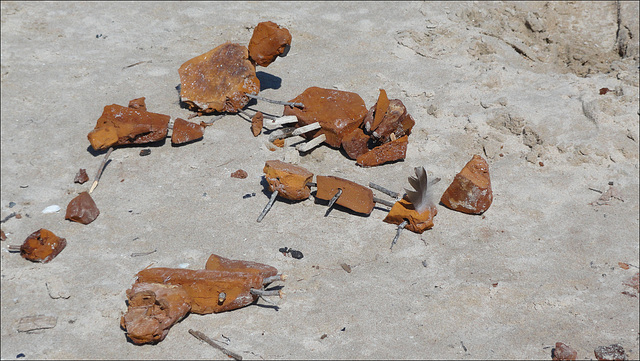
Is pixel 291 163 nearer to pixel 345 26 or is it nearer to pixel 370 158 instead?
pixel 370 158

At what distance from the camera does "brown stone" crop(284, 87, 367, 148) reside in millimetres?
6105

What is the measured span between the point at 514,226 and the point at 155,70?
5.26m

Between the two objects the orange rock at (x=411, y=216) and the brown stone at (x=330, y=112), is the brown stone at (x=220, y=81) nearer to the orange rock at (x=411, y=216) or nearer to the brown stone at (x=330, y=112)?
the brown stone at (x=330, y=112)

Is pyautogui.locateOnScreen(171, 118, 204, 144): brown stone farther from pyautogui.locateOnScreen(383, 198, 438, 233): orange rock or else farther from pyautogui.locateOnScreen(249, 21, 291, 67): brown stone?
pyautogui.locateOnScreen(383, 198, 438, 233): orange rock

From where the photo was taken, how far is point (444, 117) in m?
6.68

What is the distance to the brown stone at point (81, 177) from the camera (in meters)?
5.73

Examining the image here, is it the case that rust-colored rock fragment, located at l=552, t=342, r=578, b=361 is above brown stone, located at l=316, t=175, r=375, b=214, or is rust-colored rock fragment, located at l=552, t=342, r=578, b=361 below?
below

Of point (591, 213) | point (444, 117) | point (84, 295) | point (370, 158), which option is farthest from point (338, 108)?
point (84, 295)

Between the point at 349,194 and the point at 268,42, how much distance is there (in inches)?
97.8

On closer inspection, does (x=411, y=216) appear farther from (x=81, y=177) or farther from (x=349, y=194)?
(x=81, y=177)

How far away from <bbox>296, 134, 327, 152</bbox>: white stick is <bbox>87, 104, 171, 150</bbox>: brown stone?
1.63 metres

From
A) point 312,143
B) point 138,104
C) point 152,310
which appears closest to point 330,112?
point 312,143

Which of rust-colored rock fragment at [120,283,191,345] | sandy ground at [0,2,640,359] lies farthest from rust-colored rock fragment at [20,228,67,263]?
rust-colored rock fragment at [120,283,191,345]

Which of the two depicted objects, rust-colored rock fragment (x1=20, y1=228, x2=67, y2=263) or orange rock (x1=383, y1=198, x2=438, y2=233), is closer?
rust-colored rock fragment (x1=20, y1=228, x2=67, y2=263)
